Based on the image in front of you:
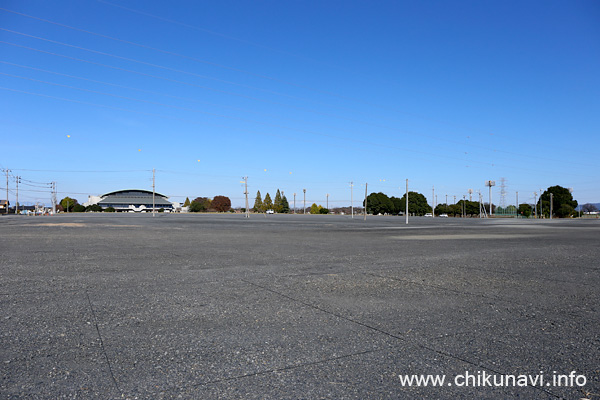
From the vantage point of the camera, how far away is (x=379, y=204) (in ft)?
477

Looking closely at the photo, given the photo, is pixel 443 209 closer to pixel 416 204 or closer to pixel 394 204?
pixel 416 204

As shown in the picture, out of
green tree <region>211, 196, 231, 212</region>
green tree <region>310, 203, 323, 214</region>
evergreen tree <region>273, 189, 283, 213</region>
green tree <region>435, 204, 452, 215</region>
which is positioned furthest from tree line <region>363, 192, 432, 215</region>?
green tree <region>211, 196, 231, 212</region>

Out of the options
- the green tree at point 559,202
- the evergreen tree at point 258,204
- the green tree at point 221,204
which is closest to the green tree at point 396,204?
the green tree at point 559,202

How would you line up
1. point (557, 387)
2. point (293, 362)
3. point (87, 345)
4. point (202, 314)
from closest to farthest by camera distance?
point (557, 387), point (293, 362), point (87, 345), point (202, 314)

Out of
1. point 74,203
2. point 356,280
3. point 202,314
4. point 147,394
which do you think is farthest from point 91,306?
point 74,203

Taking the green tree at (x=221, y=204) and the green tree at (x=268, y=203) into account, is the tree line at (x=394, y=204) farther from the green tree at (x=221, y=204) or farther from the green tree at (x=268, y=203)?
the green tree at (x=221, y=204)

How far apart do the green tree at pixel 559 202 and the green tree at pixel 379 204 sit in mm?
47167

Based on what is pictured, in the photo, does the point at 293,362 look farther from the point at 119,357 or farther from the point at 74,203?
the point at 74,203

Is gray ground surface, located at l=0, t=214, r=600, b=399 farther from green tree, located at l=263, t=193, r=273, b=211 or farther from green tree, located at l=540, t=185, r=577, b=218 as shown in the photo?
green tree, located at l=263, t=193, r=273, b=211

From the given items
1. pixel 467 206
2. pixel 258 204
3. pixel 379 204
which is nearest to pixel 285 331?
pixel 379 204

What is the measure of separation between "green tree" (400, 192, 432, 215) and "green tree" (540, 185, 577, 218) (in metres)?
40.2

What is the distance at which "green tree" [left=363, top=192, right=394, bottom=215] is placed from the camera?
145 m

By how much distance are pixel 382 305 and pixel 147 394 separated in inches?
149

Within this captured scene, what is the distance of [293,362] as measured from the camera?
12.2 ft
